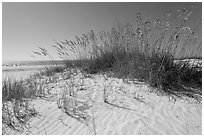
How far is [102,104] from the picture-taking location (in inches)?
132

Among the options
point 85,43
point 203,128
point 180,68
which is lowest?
point 203,128

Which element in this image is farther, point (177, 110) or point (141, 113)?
point (177, 110)

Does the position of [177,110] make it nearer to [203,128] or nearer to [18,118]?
[203,128]

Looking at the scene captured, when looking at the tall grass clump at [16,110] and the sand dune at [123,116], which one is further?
the tall grass clump at [16,110]

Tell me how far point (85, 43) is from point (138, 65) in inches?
82.1

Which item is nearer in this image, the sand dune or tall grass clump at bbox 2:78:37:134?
the sand dune

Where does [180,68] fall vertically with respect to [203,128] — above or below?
above

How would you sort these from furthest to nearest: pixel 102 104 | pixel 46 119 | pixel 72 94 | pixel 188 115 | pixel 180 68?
pixel 180 68
pixel 72 94
pixel 102 104
pixel 188 115
pixel 46 119

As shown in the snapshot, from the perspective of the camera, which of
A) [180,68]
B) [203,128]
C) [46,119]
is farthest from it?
[180,68]

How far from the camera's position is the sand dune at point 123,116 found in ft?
8.29

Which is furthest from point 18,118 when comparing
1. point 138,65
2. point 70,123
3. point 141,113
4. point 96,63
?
point 96,63

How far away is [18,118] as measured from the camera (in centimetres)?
278

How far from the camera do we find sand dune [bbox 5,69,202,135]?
8.29 ft

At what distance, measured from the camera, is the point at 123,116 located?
2889 mm
